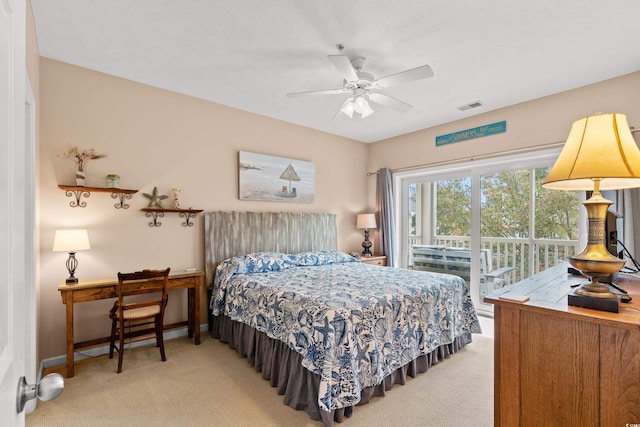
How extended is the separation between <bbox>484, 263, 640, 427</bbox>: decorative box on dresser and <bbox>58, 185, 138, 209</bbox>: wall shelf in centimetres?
328

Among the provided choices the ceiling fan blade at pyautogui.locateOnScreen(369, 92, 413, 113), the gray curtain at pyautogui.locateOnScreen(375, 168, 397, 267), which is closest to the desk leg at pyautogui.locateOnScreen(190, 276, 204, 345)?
the ceiling fan blade at pyautogui.locateOnScreen(369, 92, 413, 113)

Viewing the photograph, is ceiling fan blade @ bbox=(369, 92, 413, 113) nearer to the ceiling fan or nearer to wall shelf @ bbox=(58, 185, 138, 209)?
the ceiling fan

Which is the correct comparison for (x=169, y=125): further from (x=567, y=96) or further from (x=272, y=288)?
(x=567, y=96)

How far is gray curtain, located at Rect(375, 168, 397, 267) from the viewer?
506 cm

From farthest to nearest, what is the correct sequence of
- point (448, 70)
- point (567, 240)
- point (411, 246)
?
point (411, 246)
point (567, 240)
point (448, 70)

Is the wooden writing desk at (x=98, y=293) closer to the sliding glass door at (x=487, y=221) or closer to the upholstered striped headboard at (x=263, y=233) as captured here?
the upholstered striped headboard at (x=263, y=233)

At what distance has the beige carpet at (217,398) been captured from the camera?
202 cm

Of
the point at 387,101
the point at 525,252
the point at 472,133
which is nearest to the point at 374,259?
the point at 525,252

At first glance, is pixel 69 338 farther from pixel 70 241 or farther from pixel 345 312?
pixel 345 312

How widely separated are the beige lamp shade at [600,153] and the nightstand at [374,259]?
3.66m

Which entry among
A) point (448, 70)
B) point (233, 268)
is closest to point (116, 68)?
point (233, 268)

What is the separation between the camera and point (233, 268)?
10.9ft

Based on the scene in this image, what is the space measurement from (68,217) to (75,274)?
1.77ft

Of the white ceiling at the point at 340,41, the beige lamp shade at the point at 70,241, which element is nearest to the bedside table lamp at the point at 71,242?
the beige lamp shade at the point at 70,241
